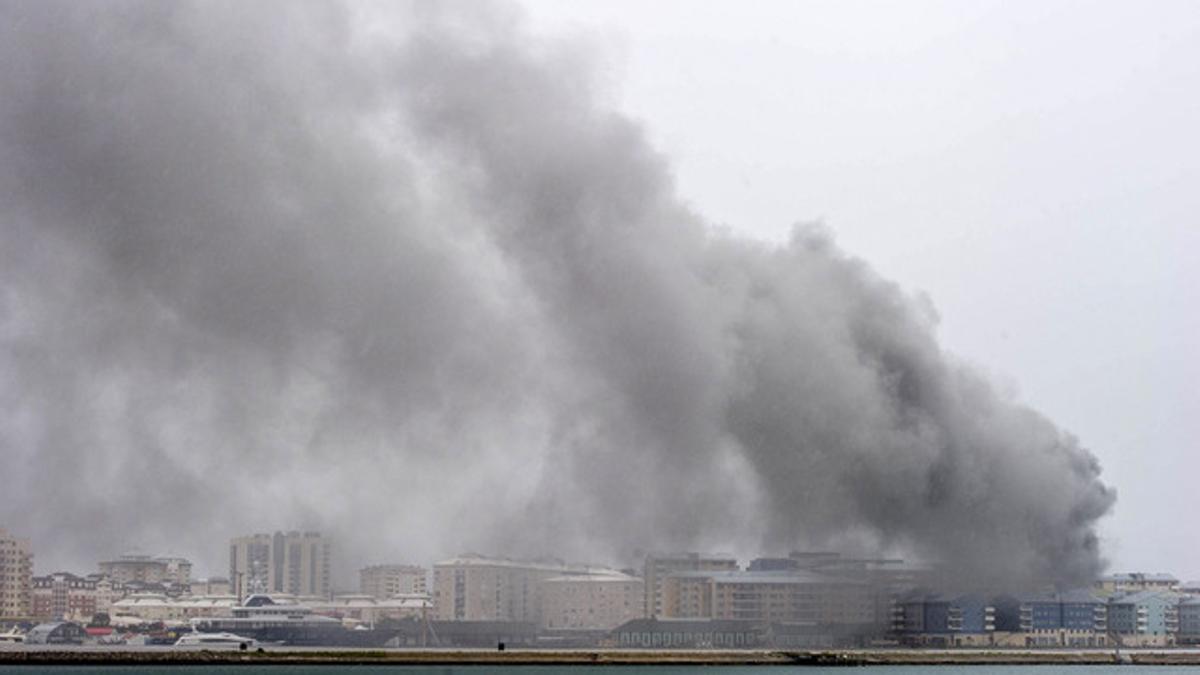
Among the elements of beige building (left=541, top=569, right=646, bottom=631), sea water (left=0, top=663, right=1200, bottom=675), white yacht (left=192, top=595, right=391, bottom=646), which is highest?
beige building (left=541, top=569, right=646, bottom=631)

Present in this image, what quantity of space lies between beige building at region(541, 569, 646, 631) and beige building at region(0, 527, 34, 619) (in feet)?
124

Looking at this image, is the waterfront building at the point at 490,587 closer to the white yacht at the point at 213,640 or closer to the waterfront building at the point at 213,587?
the white yacht at the point at 213,640

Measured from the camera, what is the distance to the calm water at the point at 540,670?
171 ft

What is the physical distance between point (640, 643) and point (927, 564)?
14.0 m

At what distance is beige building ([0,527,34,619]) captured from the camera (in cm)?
10469

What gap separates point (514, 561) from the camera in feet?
260

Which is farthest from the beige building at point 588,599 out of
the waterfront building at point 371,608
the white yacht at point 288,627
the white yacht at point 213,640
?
the white yacht at point 213,640

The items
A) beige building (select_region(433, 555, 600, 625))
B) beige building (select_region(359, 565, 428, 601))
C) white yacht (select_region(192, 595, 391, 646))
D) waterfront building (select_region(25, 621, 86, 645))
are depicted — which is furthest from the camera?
beige building (select_region(359, 565, 428, 601))

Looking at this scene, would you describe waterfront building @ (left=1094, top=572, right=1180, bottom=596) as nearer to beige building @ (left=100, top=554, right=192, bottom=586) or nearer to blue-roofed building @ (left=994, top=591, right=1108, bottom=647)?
blue-roofed building @ (left=994, top=591, right=1108, bottom=647)

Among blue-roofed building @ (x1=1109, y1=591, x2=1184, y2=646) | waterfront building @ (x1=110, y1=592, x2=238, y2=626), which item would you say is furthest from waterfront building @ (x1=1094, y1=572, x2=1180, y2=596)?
waterfront building @ (x1=110, y1=592, x2=238, y2=626)

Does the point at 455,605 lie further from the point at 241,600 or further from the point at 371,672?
the point at 371,672

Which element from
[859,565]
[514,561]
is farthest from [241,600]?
[859,565]

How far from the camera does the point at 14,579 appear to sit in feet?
345

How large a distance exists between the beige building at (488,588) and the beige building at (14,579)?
92.6 ft
